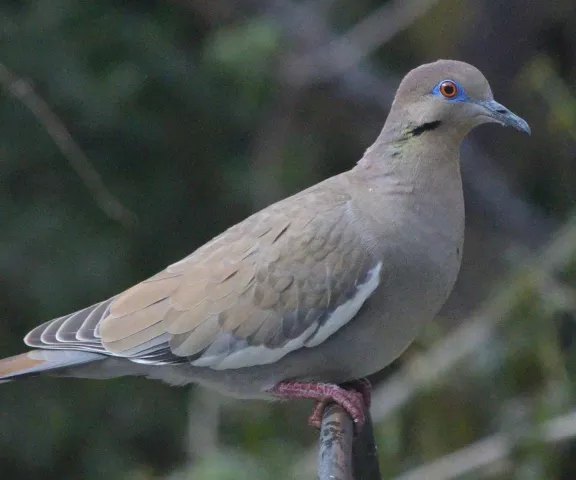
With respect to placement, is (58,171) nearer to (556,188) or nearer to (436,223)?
(556,188)

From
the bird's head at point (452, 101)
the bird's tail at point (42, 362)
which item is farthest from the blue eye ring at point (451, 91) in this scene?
the bird's tail at point (42, 362)

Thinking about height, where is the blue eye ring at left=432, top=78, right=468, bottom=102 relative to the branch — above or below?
above

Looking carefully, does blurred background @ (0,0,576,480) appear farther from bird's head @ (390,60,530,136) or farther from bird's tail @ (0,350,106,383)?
bird's head @ (390,60,530,136)

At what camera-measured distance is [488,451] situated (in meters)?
3.37

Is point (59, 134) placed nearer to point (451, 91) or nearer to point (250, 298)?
point (250, 298)

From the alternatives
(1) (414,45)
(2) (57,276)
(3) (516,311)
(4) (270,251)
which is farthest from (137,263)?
(4) (270,251)

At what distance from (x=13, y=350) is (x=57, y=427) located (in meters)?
0.38

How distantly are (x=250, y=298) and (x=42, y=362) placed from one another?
57 cm

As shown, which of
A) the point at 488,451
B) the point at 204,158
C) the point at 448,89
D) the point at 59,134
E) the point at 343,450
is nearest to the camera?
the point at 343,450

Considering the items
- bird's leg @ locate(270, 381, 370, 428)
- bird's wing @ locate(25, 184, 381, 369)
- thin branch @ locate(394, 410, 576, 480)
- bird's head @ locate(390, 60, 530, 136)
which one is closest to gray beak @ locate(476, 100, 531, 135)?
bird's head @ locate(390, 60, 530, 136)

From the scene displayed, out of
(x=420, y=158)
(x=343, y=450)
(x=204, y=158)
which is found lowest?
(x=343, y=450)

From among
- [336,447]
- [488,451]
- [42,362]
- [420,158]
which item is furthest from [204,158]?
[336,447]

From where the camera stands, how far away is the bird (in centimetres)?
250

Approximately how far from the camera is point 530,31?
442cm
